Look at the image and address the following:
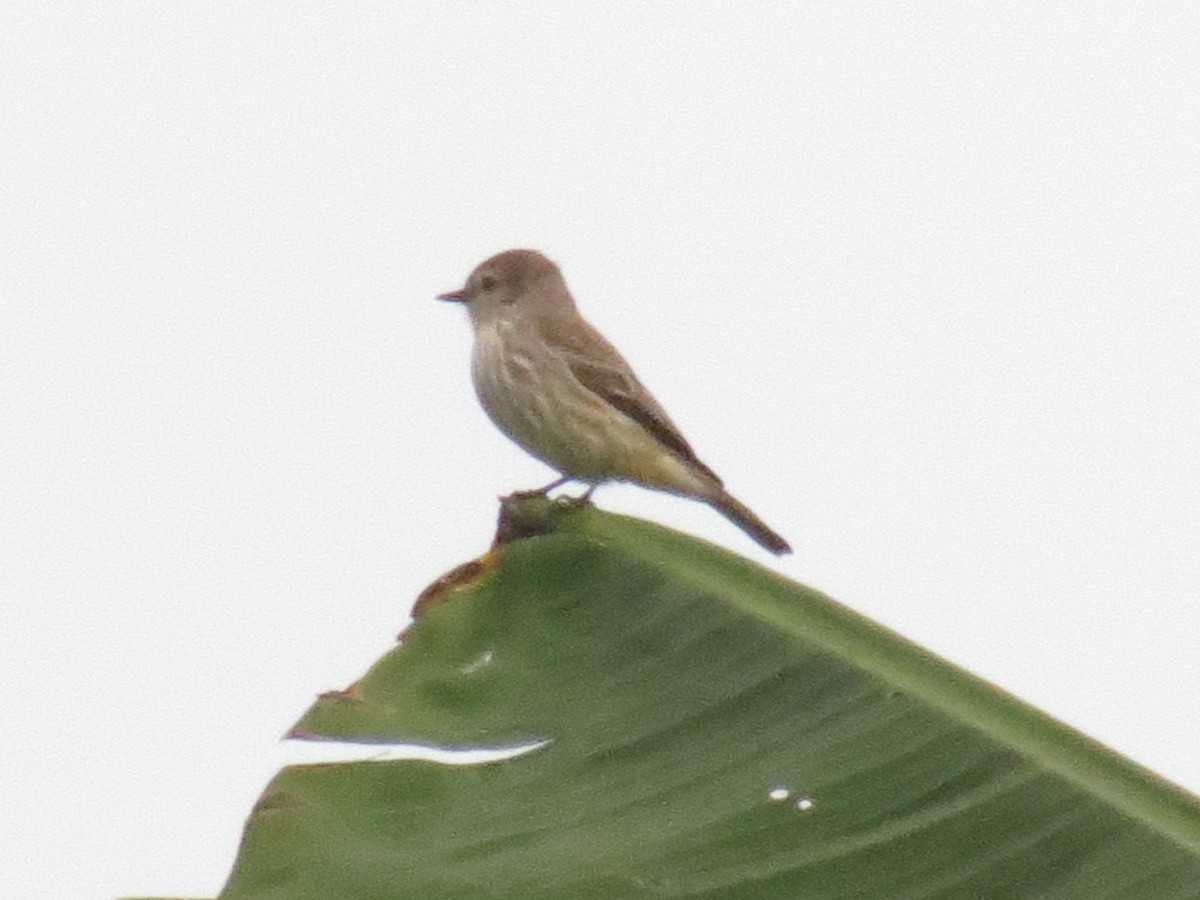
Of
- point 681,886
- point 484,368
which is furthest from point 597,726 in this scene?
point 484,368

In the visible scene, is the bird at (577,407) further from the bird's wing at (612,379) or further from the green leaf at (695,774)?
the green leaf at (695,774)

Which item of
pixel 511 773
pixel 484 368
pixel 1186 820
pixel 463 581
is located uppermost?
pixel 484 368

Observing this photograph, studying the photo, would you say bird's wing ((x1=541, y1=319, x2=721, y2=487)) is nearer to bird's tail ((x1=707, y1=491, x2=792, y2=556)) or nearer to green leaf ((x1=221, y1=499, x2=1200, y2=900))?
bird's tail ((x1=707, y1=491, x2=792, y2=556))

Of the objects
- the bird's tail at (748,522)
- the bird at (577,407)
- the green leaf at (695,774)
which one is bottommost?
the green leaf at (695,774)

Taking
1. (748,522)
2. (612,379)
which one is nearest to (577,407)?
(612,379)

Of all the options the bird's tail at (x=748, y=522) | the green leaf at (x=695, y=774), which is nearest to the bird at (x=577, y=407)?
the bird's tail at (x=748, y=522)

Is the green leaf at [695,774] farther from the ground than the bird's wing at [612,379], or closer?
closer

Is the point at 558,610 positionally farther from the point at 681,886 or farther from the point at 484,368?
the point at 484,368
